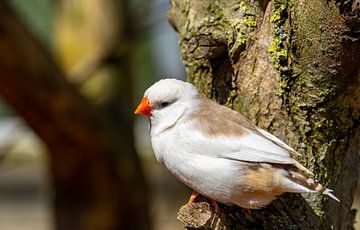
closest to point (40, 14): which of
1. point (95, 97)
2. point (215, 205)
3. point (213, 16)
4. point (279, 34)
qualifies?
point (95, 97)

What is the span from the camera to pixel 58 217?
305 cm

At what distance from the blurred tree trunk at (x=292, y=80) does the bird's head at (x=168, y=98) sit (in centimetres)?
13

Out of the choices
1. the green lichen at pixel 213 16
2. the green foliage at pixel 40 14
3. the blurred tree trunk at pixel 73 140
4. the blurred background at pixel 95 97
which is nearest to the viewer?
the green lichen at pixel 213 16

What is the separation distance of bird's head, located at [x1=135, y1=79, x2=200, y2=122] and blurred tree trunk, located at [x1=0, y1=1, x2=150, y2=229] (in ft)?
4.00

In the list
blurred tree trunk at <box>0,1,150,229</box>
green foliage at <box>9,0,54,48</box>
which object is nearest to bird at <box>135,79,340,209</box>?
blurred tree trunk at <box>0,1,150,229</box>

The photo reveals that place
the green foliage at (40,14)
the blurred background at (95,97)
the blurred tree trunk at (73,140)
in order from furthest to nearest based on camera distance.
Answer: the green foliage at (40,14)
the blurred background at (95,97)
the blurred tree trunk at (73,140)

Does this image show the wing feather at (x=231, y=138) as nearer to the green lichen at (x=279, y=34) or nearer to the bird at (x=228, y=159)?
the bird at (x=228, y=159)

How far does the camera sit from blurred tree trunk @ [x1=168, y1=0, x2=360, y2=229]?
59.2 inches

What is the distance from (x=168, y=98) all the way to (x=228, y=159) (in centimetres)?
22

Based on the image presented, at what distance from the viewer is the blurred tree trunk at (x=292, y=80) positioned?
1.50m

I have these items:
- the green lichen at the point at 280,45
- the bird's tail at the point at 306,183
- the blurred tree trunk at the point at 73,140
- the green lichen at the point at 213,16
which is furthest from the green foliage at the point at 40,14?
the bird's tail at the point at 306,183

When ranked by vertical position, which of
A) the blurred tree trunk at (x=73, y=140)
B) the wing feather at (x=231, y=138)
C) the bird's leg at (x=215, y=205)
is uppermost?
the wing feather at (x=231, y=138)

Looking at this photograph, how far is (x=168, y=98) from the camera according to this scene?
1.58 meters

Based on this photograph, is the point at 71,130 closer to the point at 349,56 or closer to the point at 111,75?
the point at 111,75
